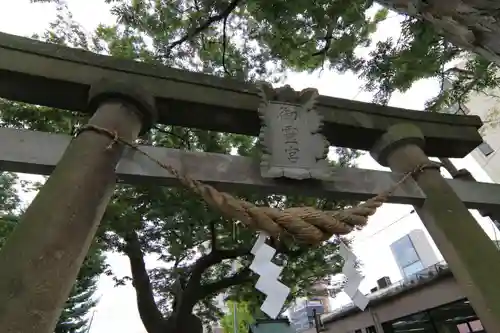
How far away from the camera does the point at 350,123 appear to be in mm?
2896

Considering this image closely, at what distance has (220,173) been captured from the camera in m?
2.27

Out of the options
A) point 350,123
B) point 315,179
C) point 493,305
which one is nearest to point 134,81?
point 315,179

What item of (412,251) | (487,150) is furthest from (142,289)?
(412,251)

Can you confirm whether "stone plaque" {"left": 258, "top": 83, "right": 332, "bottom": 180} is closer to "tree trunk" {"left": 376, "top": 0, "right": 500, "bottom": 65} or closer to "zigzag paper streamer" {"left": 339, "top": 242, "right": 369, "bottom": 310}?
"zigzag paper streamer" {"left": 339, "top": 242, "right": 369, "bottom": 310}

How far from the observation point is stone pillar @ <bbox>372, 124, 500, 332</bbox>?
201 centimetres

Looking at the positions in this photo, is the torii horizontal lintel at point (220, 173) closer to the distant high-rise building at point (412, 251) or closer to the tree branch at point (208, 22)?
the tree branch at point (208, 22)

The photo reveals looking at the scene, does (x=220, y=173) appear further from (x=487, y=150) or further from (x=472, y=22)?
(x=487, y=150)

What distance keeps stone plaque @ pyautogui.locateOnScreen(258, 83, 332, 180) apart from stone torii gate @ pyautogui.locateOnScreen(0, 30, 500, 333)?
0.33ft

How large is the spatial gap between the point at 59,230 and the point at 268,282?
3.51ft

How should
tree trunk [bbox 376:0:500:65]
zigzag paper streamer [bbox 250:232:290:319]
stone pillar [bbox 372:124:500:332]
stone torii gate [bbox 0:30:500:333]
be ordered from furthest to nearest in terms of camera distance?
tree trunk [bbox 376:0:500:65] → stone pillar [bbox 372:124:500:332] → zigzag paper streamer [bbox 250:232:290:319] → stone torii gate [bbox 0:30:500:333]

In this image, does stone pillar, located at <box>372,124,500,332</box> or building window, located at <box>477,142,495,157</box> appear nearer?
stone pillar, located at <box>372,124,500,332</box>

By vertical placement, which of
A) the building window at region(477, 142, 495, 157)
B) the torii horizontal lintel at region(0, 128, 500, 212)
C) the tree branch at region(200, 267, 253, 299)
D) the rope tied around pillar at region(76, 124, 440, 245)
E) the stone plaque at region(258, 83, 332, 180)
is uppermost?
the building window at region(477, 142, 495, 157)

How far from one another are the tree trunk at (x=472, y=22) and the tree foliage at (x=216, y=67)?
1609 millimetres

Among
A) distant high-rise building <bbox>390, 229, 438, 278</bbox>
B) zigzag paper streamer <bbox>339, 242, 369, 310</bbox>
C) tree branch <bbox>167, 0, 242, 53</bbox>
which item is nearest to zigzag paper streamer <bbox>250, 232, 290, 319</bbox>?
zigzag paper streamer <bbox>339, 242, 369, 310</bbox>
